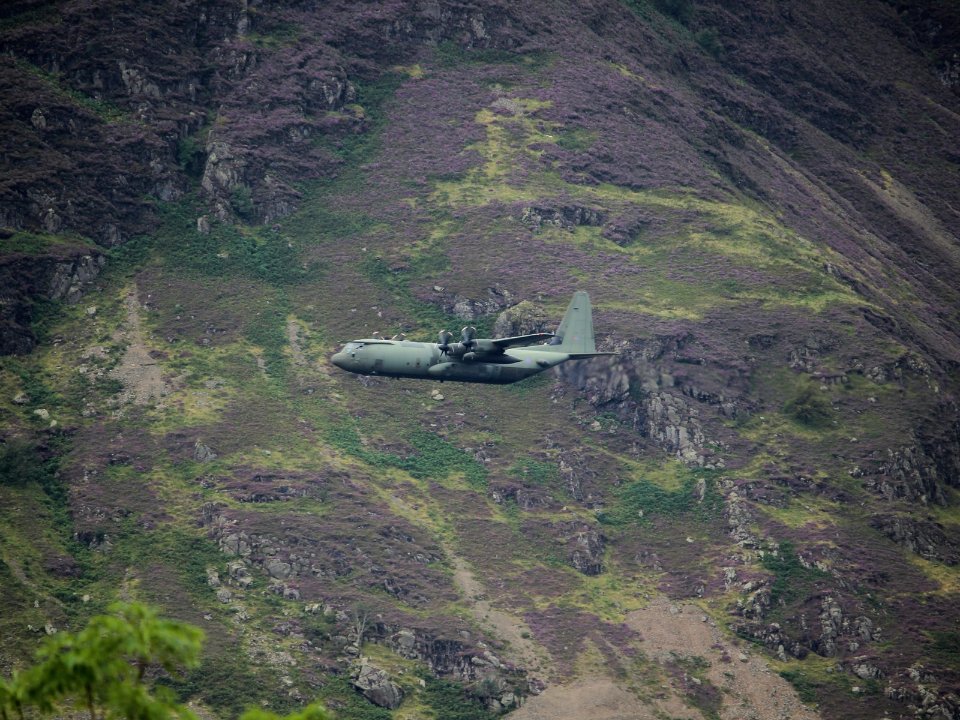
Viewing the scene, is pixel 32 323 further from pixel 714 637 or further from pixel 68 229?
pixel 714 637

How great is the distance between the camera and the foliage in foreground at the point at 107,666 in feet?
87.4

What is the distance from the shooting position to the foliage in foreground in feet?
87.4

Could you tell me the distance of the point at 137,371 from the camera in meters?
117

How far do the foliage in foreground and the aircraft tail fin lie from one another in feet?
221

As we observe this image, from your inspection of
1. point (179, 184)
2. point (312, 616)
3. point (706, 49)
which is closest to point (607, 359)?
point (312, 616)

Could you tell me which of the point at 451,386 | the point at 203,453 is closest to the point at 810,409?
the point at 451,386

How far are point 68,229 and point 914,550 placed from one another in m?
105

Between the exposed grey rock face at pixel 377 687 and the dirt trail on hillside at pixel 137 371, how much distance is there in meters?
40.5

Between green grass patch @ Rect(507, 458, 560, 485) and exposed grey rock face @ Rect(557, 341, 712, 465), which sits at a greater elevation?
exposed grey rock face @ Rect(557, 341, 712, 465)

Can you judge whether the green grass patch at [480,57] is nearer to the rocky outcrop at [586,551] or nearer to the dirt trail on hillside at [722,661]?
the rocky outcrop at [586,551]

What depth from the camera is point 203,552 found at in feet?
324

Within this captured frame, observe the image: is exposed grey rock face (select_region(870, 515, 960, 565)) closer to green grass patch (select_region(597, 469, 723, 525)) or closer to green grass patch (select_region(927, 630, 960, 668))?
green grass patch (select_region(927, 630, 960, 668))

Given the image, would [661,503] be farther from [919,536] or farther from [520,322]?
[919,536]

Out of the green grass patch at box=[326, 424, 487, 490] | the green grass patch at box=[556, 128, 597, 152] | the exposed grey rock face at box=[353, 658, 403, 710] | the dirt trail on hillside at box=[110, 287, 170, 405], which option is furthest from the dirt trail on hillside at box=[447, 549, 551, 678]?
the green grass patch at box=[556, 128, 597, 152]
